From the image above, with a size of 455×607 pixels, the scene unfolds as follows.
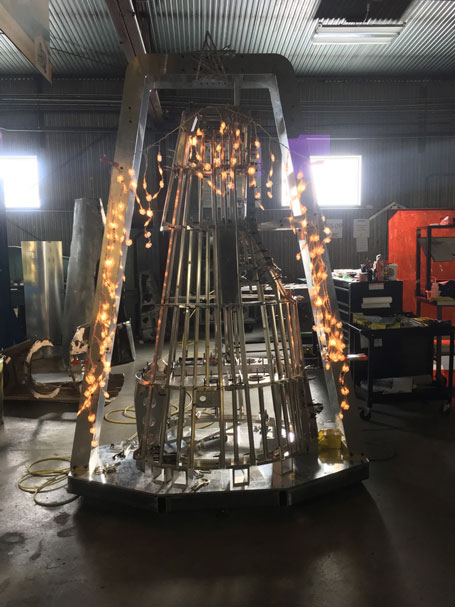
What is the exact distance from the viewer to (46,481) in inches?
163

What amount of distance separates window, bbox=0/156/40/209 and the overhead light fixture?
22.4 ft

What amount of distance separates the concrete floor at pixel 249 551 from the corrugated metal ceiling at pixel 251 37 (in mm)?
7015

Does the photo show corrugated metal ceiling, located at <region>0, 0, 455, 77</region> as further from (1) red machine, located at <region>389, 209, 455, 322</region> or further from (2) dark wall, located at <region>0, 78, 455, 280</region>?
(1) red machine, located at <region>389, 209, 455, 322</region>

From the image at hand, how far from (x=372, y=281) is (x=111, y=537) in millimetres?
4504

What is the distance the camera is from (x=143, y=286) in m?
10.7

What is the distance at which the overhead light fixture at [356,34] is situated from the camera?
9031mm

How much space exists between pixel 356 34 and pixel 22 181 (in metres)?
7.83

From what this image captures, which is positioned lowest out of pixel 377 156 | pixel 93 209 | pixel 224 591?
pixel 224 591

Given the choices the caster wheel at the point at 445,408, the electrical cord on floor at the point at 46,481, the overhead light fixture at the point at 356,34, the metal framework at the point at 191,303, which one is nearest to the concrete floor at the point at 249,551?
the electrical cord on floor at the point at 46,481

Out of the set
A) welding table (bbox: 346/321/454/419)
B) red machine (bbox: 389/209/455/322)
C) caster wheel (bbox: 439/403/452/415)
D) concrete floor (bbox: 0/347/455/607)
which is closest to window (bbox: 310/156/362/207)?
red machine (bbox: 389/209/455/322)

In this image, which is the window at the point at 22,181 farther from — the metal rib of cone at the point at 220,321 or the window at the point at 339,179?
the metal rib of cone at the point at 220,321

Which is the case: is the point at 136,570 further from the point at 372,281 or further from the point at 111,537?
the point at 372,281

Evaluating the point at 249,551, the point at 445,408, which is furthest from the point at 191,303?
the point at 445,408

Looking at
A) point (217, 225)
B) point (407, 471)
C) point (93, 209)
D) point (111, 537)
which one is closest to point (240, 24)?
point (93, 209)
